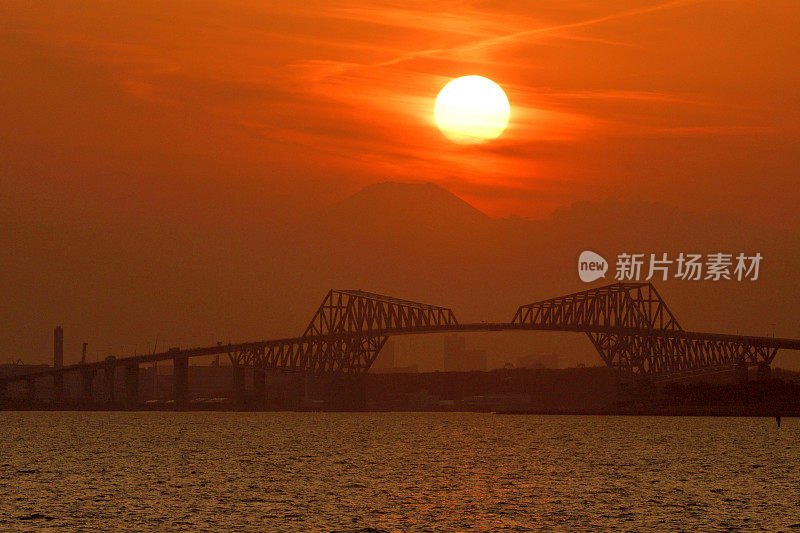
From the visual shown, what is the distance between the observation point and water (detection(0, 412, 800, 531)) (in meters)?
63.2

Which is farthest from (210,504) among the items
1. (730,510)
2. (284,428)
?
(284,428)

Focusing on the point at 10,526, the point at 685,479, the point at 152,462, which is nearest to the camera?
the point at 10,526

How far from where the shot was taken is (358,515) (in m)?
65.1

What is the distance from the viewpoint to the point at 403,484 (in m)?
83.6

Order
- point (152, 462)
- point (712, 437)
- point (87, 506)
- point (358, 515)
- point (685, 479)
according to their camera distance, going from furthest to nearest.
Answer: point (712, 437) → point (152, 462) → point (685, 479) → point (87, 506) → point (358, 515)

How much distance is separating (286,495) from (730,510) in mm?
25329

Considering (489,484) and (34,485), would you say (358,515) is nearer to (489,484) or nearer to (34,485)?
(489,484)

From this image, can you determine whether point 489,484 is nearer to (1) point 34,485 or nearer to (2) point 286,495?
(2) point 286,495

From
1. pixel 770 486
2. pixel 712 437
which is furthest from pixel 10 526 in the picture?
pixel 712 437

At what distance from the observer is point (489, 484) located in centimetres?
8388

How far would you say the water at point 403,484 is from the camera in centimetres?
6325

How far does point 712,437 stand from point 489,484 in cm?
7497

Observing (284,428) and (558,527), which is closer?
(558,527)

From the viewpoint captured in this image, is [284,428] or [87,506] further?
[284,428]
